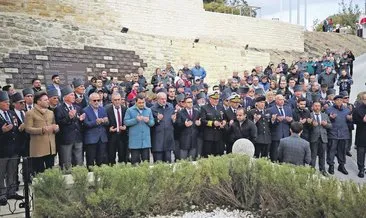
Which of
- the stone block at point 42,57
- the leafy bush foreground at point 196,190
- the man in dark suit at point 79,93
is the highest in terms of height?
the stone block at point 42,57

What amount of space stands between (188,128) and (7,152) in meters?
3.11

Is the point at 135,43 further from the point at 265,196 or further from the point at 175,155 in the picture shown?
the point at 265,196

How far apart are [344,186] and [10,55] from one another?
10.8 m

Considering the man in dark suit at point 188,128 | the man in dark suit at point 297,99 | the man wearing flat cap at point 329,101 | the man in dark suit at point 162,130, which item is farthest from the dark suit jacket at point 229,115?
the man wearing flat cap at point 329,101

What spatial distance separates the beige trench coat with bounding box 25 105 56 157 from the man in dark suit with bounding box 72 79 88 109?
149cm

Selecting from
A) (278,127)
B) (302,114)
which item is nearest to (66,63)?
(278,127)

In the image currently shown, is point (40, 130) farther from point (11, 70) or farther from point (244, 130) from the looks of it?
point (11, 70)

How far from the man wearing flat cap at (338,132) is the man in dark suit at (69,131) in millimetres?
5166

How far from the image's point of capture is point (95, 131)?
7387mm

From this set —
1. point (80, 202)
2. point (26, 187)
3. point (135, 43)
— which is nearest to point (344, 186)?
point (80, 202)

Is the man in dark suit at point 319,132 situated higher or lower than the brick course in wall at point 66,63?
lower

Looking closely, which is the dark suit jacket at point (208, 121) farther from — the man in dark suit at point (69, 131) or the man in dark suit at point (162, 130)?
the man in dark suit at point (69, 131)

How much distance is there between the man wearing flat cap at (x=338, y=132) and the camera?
364 inches

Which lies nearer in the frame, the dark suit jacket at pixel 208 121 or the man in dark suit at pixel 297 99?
the dark suit jacket at pixel 208 121
